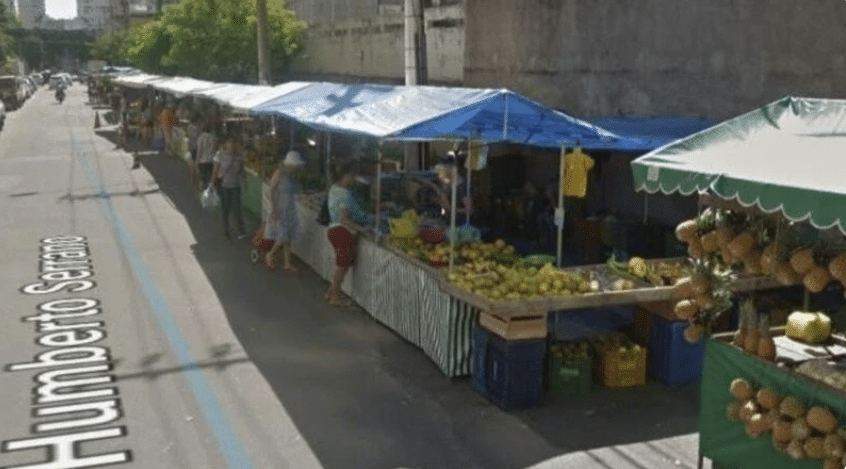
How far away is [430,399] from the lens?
828cm

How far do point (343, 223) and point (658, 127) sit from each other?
14.7ft

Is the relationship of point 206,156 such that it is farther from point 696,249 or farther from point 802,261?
point 802,261

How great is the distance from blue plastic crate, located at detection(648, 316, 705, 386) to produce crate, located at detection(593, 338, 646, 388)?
8.1 inches

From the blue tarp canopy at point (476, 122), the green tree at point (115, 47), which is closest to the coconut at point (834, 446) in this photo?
the blue tarp canopy at point (476, 122)

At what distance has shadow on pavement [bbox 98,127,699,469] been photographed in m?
7.23

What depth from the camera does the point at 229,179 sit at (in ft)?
49.7

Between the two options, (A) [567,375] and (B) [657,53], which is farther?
(B) [657,53]

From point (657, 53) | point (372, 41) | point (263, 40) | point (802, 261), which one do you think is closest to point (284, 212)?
point (657, 53)

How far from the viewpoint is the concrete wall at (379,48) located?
20.2m

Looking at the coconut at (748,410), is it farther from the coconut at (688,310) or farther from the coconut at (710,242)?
the coconut at (710,242)

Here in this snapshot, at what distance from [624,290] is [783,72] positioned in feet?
13.8

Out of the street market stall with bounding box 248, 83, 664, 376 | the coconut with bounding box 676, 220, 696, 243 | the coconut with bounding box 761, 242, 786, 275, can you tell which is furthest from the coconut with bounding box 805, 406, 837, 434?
the street market stall with bounding box 248, 83, 664, 376

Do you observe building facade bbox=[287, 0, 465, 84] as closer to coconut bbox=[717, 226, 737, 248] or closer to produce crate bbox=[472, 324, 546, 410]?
produce crate bbox=[472, 324, 546, 410]

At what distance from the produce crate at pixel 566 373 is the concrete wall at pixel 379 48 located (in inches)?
477
